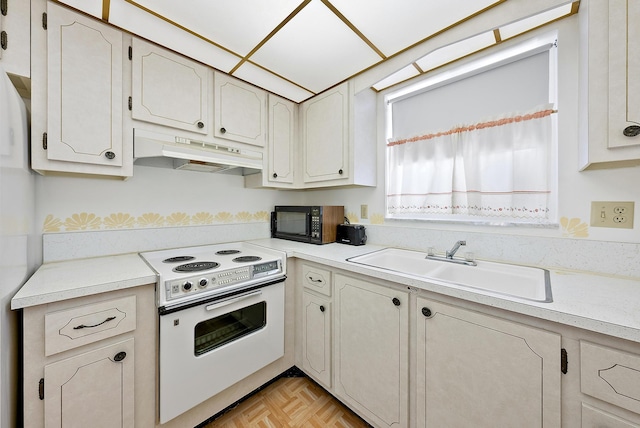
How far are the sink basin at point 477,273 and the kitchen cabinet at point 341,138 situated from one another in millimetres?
A: 603

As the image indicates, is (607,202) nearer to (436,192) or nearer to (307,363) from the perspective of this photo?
(436,192)

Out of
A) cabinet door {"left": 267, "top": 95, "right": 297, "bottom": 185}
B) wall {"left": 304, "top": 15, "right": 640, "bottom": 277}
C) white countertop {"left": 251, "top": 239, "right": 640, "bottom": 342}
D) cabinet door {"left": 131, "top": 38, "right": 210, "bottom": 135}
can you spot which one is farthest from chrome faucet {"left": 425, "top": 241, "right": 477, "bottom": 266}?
cabinet door {"left": 131, "top": 38, "right": 210, "bottom": 135}

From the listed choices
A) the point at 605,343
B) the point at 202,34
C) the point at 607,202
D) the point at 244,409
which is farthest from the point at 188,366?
the point at 607,202

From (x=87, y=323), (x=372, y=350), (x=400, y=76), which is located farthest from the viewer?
(x=400, y=76)

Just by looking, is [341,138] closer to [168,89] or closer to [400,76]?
[400,76]

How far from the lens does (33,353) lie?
0.89 meters

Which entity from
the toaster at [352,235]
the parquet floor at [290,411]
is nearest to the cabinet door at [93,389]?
the parquet floor at [290,411]

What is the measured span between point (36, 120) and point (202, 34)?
2.94ft

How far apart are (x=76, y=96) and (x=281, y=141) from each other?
1241 millimetres

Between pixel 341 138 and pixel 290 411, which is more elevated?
pixel 341 138

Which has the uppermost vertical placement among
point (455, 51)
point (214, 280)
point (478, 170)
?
point (455, 51)

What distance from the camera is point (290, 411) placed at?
1455 mm

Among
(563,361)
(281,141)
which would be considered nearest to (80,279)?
(281,141)

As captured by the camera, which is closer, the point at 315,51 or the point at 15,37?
the point at 15,37
